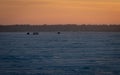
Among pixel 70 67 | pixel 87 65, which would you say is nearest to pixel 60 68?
pixel 70 67

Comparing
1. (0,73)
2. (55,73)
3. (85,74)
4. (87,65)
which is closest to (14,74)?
(0,73)

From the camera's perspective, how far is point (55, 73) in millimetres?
20172

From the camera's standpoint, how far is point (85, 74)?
64.6ft

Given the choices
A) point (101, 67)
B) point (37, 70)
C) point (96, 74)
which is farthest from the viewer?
point (101, 67)

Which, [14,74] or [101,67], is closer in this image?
[14,74]

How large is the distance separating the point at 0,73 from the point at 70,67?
4939 millimetres

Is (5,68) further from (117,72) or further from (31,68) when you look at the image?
(117,72)

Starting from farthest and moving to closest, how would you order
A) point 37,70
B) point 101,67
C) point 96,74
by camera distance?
point 101,67 < point 37,70 < point 96,74

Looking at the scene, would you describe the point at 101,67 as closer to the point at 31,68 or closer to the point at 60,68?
the point at 60,68

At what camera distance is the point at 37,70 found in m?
21.4

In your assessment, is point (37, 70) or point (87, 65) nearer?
point (37, 70)

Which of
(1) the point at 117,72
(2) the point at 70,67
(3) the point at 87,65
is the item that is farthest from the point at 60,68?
(1) the point at 117,72

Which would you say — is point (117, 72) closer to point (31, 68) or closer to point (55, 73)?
point (55, 73)

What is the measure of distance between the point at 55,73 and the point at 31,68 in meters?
2.70
